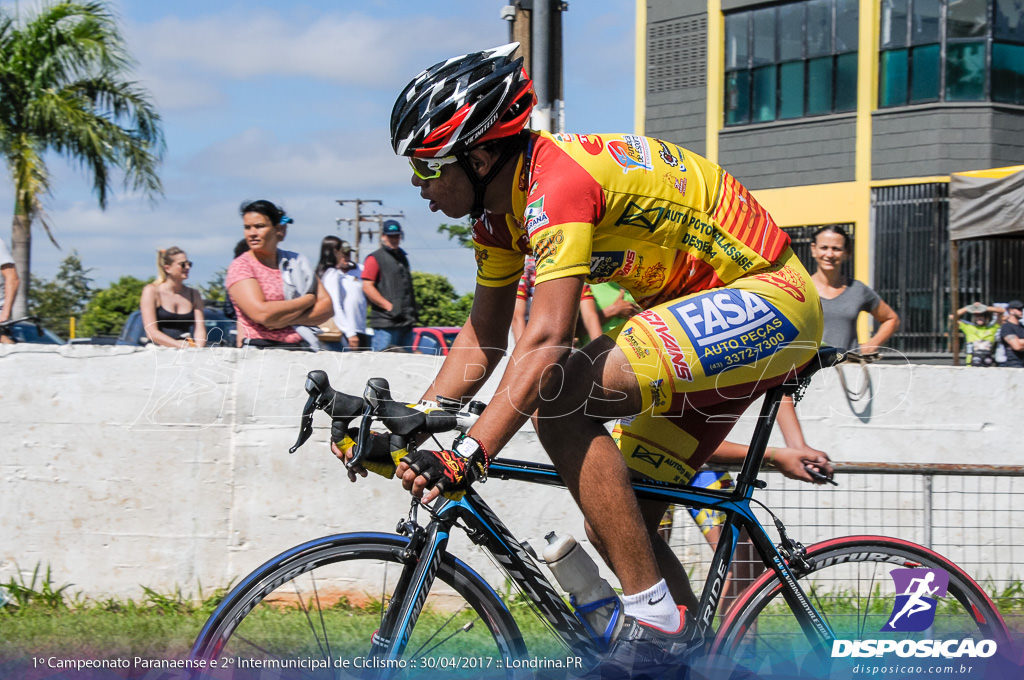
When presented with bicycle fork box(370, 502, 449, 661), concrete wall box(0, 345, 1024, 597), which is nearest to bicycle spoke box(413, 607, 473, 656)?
bicycle fork box(370, 502, 449, 661)

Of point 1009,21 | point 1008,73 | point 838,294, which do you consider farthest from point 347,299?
point 1009,21

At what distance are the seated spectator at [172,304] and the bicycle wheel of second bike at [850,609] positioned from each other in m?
3.53

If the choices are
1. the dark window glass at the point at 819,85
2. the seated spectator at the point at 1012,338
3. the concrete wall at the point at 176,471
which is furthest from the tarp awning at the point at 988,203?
the dark window glass at the point at 819,85

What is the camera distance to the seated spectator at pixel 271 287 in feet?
16.9

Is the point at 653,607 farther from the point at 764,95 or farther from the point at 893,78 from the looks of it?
the point at 764,95

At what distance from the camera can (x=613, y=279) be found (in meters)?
2.97

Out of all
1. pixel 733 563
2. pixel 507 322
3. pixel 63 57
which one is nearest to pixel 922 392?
pixel 733 563

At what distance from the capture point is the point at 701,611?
296cm

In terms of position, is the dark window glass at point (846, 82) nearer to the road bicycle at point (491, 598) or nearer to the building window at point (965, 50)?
the building window at point (965, 50)

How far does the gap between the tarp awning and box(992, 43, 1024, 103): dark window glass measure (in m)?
8.13

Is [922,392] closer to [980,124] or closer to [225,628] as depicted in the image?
[225,628]

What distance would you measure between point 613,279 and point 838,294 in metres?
3.24

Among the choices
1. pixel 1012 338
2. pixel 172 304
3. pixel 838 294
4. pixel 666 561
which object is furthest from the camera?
pixel 1012 338

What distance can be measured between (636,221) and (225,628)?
158 cm
